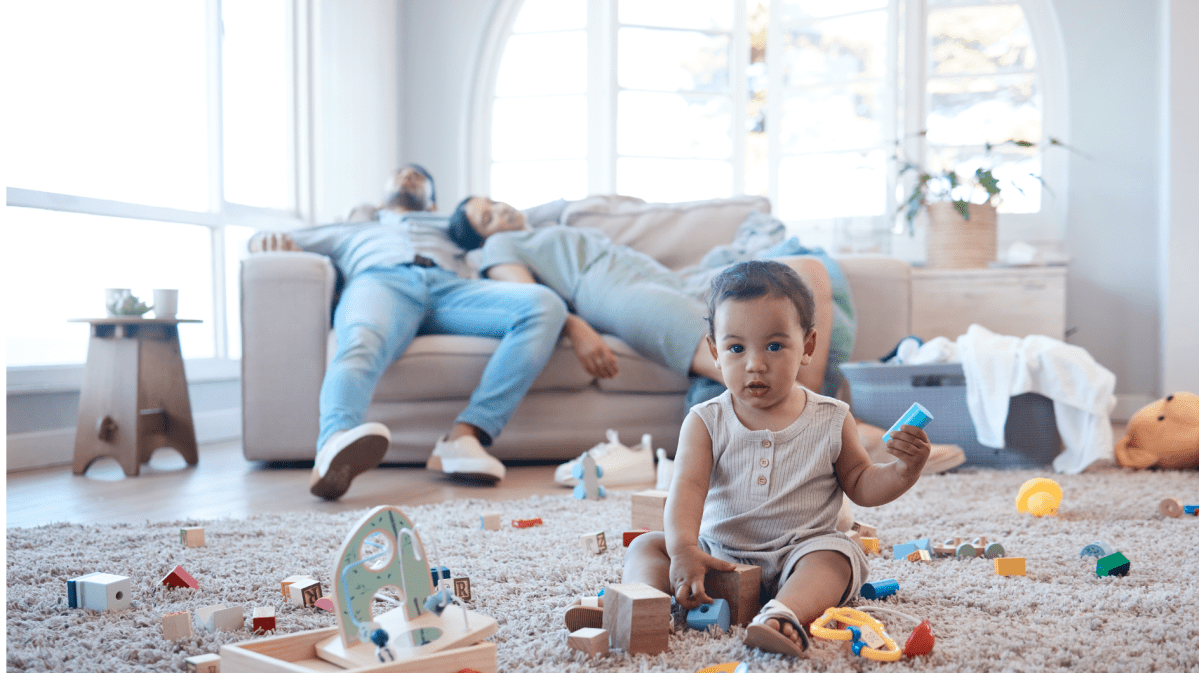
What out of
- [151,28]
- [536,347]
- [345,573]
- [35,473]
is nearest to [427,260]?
[536,347]

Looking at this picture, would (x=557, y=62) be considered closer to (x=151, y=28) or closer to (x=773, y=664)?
(x=151, y=28)

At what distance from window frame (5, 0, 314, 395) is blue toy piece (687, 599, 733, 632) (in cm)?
220

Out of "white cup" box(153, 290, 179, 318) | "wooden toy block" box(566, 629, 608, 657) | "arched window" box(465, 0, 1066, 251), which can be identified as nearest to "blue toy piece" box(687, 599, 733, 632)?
"wooden toy block" box(566, 629, 608, 657)

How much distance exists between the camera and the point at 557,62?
4.24m

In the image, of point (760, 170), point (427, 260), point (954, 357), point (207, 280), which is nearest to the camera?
point (954, 357)

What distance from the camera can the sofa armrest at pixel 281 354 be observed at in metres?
2.33

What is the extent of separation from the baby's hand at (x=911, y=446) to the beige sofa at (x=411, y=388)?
1468 millimetres

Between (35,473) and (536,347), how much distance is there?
1.38 meters

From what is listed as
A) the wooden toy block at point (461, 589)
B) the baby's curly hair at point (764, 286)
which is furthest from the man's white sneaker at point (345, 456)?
the baby's curly hair at point (764, 286)

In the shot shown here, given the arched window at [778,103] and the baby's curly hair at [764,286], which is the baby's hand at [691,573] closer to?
the baby's curly hair at [764,286]

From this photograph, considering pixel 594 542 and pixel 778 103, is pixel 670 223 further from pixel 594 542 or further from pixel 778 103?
pixel 594 542

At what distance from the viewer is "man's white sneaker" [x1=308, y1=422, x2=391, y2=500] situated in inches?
69.4

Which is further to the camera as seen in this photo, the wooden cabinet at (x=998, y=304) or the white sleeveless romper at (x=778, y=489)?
the wooden cabinet at (x=998, y=304)

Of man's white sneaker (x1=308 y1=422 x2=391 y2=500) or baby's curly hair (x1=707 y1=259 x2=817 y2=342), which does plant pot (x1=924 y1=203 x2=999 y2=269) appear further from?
baby's curly hair (x1=707 y1=259 x2=817 y2=342)
